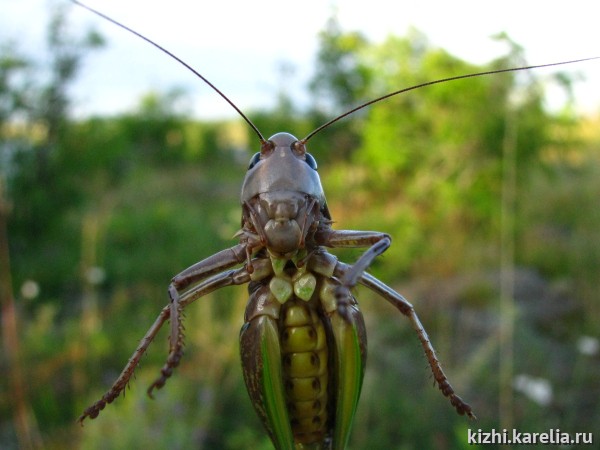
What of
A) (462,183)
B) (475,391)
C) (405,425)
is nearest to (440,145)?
(462,183)

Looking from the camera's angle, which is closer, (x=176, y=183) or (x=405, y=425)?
(x=405, y=425)

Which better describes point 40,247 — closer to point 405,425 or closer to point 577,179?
point 405,425

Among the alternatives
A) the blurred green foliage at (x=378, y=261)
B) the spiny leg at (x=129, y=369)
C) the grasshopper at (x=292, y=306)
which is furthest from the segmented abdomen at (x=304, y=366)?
the blurred green foliage at (x=378, y=261)

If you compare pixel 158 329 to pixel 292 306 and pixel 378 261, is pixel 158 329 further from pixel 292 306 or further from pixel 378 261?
pixel 378 261

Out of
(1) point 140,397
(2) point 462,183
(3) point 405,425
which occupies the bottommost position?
(3) point 405,425

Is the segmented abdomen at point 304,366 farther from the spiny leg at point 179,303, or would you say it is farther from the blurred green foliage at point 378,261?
the blurred green foliage at point 378,261

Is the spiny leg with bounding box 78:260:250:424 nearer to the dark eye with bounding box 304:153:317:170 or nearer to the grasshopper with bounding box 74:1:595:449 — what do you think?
the grasshopper with bounding box 74:1:595:449

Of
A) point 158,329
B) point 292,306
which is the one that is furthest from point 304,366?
point 158,329
